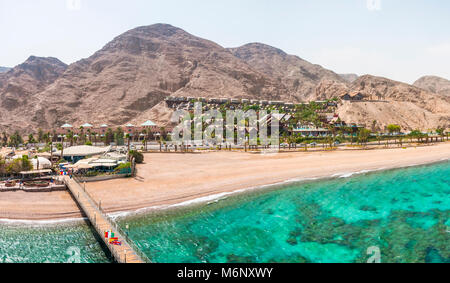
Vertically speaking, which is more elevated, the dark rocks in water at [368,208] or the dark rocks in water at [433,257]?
the dark rocks in water at [368,208]

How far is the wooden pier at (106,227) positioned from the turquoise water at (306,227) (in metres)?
2.09

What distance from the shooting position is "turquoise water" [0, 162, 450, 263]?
22.6m

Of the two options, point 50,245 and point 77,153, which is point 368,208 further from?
point 77,153

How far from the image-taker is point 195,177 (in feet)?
151

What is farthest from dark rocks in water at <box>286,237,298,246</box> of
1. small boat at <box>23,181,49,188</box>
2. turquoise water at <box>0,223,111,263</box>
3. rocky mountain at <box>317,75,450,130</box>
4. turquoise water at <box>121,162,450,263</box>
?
rocky mountain at <box>317,75,450,130</box>

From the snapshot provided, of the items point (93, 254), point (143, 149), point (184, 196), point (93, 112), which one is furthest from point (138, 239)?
point (93, 112)

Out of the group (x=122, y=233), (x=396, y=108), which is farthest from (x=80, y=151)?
(x=396, y=108)

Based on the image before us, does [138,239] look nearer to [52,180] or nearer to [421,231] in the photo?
[52,180]

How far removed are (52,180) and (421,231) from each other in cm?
4494

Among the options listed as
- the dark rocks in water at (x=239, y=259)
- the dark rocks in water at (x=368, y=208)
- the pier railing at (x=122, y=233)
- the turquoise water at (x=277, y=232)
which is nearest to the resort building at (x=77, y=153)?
the pier railing at (x=122, y=233)

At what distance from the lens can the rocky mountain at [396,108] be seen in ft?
448

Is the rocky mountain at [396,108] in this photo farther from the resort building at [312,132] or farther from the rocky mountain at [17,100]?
the rocky mountain at [17,100]

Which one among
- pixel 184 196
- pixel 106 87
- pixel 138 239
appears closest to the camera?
pixel 138 239

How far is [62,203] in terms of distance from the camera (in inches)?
1292
